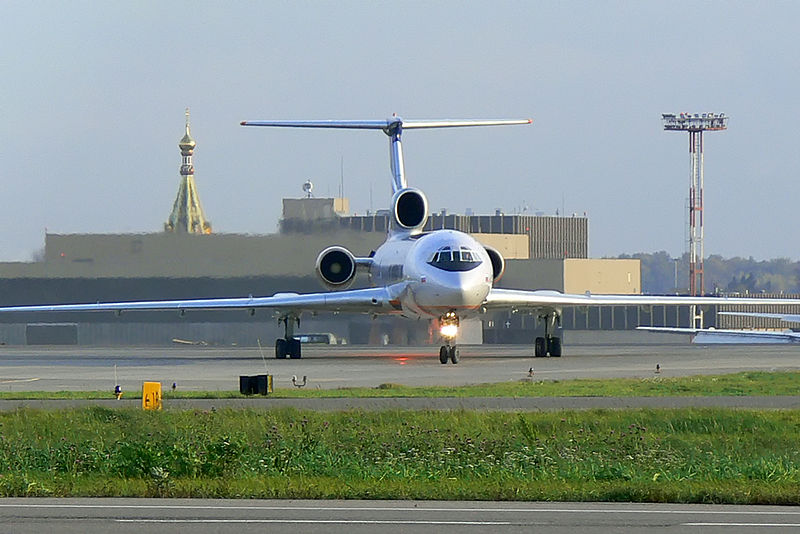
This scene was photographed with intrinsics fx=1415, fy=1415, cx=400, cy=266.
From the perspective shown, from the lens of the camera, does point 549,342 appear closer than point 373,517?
No

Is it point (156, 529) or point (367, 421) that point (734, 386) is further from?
point (156, 529)

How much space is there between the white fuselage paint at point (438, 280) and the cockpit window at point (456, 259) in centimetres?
9

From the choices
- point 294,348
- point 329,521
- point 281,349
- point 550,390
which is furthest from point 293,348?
point 329,521

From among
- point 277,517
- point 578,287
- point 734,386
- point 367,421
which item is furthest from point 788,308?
point 277,517

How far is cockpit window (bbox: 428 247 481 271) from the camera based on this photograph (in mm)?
43688

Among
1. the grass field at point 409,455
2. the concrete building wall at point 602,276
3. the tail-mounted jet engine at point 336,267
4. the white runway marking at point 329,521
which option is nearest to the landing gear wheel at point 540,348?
the tail-mounted jet engine at point 336,267

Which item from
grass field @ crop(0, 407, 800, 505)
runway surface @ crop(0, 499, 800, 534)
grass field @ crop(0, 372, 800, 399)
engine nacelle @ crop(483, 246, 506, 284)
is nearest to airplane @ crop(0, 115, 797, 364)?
engine nacelle @ crop(483, 246, 506, 284)

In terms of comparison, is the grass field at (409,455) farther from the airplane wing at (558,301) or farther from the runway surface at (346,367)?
the airplane wing at (558,301)

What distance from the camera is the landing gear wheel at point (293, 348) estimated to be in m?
49.6

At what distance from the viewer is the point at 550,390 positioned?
30.3 m

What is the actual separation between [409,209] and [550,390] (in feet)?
73.5

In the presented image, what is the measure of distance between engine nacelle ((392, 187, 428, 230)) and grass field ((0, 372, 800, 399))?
1862cm

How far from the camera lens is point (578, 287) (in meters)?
85.8

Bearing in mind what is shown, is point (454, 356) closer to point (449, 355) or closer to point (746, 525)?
point (449, 355)
